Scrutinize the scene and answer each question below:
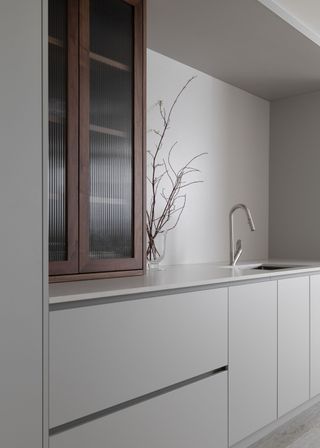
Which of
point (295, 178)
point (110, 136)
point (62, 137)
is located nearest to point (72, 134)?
point (62, 137)

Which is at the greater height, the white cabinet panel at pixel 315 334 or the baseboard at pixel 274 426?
the white cabinet panel at pixel 315 334

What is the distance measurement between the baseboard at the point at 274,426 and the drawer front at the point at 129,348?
50cm

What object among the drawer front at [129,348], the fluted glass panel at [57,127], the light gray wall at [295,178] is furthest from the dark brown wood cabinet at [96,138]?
the light gray wall at [295,178]

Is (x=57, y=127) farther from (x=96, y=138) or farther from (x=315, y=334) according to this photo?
(x=315, y=334)

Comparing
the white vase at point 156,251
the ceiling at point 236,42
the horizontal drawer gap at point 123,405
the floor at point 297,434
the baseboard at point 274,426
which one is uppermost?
the ceiling at point 236,42

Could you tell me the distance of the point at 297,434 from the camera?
7.64 feet

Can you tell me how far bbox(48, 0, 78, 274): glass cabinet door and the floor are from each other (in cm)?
136

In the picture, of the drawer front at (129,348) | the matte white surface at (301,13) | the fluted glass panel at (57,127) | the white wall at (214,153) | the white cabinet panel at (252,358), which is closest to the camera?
the drawer front at (129,348)

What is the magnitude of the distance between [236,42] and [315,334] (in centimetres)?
176

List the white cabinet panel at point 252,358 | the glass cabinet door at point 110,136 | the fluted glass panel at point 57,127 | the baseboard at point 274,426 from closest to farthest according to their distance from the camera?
the fluted glass panel at point 57,127 < the glass cabinet door at point 110,136 < the white cabinet panel at point 252,358 < the baseboard at point 274,426

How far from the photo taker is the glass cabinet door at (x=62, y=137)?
5.50ft

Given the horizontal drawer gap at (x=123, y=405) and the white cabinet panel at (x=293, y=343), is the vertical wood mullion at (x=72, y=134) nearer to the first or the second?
the horizontal drawer gap at (x=123, y=405)

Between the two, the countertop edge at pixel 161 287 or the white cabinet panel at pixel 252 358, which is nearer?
the countertop edge at pixel 161 287

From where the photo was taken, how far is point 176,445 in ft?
5.77
